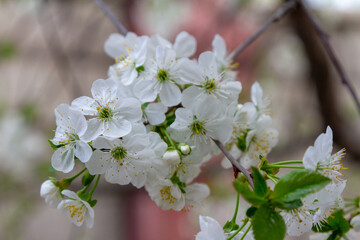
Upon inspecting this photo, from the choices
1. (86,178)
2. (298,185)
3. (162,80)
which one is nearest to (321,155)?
(298,185)

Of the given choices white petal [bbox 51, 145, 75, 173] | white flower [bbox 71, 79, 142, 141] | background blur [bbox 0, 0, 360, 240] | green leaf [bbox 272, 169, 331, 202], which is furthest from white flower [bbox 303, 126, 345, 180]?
background blur [bbox 0, 0, 360, 240]

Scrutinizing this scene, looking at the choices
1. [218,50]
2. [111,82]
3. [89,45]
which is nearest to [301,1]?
[218,50]

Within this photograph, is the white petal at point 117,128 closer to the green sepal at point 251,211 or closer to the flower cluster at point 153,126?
the flower cluster at point 153,126

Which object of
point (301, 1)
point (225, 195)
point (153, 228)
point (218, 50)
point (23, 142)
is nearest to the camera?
point (218, 50)

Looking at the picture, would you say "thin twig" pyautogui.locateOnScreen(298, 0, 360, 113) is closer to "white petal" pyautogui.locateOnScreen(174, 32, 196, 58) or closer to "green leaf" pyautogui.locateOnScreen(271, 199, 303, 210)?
"white petal" pyautogui.locateOnScreen(174, 32, 196, 58)

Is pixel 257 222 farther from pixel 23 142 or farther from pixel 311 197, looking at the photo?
pixel 23 142

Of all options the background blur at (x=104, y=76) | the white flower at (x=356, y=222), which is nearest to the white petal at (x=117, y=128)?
the white flower at (x=356, y=222)

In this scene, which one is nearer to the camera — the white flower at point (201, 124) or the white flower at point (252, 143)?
the white flower at point (201, 124)
